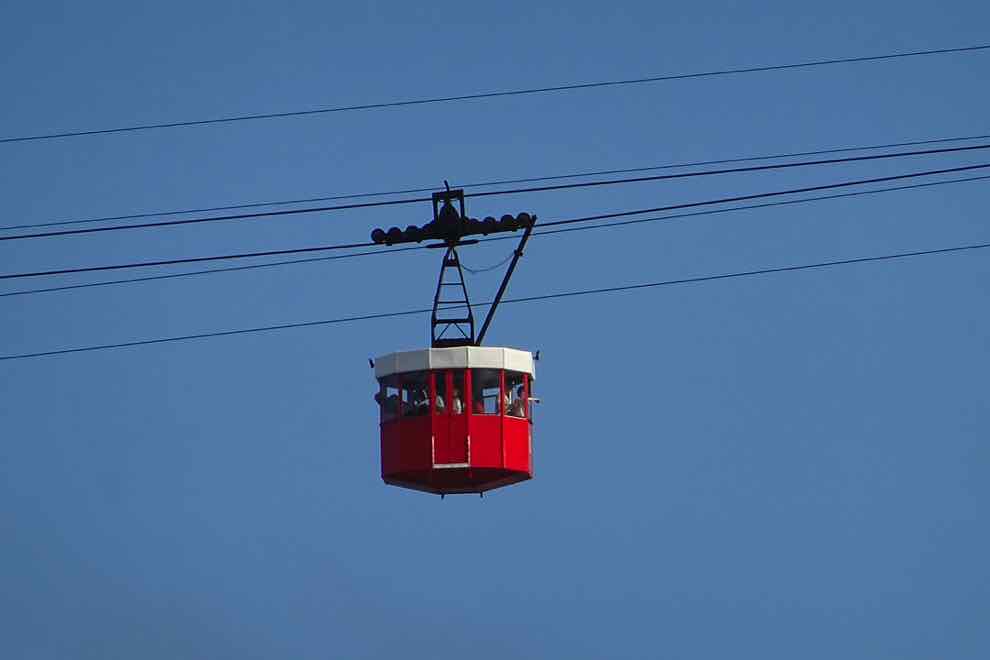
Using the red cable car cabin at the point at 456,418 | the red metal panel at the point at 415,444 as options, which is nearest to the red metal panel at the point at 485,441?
the red cable car cabin at the point at 456,418

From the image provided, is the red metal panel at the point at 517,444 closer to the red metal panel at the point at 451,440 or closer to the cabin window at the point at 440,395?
the red metal panel at the point at 451,440

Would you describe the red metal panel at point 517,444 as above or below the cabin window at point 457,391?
below

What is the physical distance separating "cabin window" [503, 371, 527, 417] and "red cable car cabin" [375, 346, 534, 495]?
0.02 meters

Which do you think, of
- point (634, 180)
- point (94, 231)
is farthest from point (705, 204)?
point (94, 231)

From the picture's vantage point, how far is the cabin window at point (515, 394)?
43.0 meters

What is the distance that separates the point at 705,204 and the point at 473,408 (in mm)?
6604

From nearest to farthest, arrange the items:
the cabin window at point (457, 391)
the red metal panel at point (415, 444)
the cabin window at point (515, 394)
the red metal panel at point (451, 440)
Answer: the red metal panel at point (451, 440) < the red metal panel at point (415, 444) < the cabin window at point (457, 391) < the cabin window at point (515, 394)

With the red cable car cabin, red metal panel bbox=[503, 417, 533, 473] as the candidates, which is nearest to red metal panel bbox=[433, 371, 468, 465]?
the red cable car cabin

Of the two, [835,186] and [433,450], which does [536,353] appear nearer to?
[433,450]

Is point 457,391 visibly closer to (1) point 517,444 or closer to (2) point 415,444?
(2) point 415,444

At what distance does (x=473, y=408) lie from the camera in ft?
139

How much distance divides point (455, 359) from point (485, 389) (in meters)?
0.86

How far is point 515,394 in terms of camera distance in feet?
142

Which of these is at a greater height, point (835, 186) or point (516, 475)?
point (835, 186)
